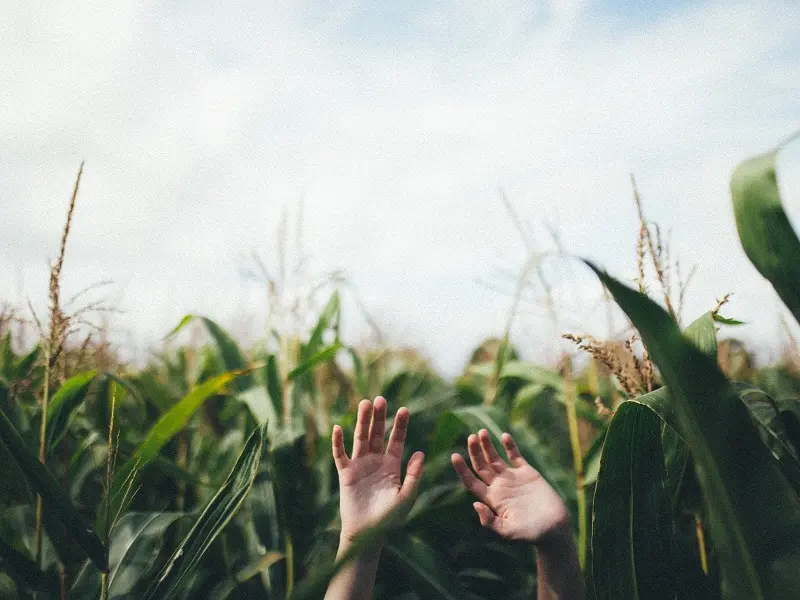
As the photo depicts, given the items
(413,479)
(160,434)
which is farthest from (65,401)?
(413,479)

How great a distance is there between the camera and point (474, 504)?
1.53 metres

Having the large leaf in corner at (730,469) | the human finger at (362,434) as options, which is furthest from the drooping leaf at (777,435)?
the human finger at (362,434)

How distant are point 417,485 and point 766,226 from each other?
40.4 inches

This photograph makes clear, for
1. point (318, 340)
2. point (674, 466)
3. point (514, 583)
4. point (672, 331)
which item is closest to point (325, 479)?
point (318, 340)

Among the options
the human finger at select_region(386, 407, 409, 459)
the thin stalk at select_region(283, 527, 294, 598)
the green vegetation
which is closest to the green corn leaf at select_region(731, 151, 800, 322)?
the green vegetation

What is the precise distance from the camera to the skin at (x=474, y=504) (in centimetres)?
142

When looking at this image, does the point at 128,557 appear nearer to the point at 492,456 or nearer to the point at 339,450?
the point at 339,450

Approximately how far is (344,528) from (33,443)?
945 mm

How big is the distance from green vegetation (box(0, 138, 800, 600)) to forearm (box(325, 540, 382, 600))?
300mm

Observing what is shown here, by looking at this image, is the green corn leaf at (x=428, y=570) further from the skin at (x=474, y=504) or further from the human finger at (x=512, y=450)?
the human finger at (x=512, y=450)

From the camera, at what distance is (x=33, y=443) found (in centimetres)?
165

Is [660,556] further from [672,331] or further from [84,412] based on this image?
[84,412]

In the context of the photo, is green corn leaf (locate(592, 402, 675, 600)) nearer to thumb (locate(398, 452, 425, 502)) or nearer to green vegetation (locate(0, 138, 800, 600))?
green vegetation (locate(0, 138, 800, 600))

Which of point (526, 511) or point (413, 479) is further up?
point (413, 479)
